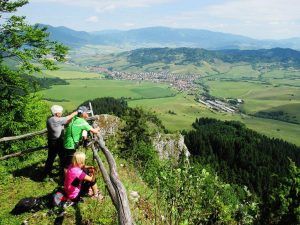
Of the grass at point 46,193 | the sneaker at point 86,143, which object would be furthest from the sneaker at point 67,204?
the sneaker at point 86,143

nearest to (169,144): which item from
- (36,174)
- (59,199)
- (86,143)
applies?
(36,174)

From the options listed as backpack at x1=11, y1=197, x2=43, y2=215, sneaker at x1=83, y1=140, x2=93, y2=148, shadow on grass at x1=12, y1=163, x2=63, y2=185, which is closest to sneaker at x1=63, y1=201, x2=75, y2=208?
backpack at x1=11, y1=197, x2=43, y2=215

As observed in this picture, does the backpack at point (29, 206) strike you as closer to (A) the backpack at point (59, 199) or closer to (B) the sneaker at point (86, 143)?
(A) the backpack at point (59, 199)

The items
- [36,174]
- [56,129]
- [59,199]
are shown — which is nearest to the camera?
[59,199]

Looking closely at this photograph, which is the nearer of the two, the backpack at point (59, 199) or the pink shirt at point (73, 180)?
the pink shirt at point (73, 180)

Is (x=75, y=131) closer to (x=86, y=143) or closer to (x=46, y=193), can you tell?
(x=86, y=143)

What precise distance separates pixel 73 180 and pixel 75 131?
276cm

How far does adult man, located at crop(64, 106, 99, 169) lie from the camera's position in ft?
48.1

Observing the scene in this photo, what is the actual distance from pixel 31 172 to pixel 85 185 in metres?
6.90

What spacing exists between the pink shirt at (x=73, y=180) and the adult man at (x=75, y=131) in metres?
Result: 2.27

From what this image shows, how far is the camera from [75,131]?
14781 mm

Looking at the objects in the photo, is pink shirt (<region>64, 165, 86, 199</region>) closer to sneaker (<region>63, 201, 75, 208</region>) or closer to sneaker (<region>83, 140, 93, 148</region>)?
sneaker (<region>63, 201, 75, 208</region>)

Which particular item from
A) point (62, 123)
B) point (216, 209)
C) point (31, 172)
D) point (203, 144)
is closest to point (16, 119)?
point (31, 172)

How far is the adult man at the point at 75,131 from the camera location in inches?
577
